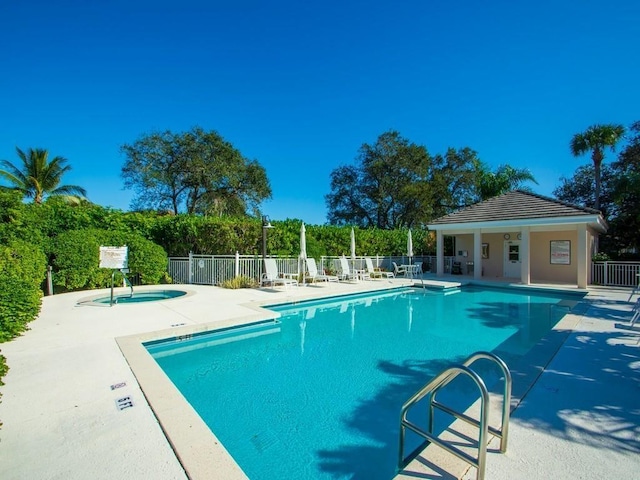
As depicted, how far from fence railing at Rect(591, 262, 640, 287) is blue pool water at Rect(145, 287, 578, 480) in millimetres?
7981

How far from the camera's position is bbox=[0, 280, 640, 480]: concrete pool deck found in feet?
8.34

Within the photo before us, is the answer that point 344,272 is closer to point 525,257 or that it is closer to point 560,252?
point 525,257

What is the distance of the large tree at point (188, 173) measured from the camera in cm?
2395

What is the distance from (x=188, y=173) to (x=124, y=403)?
2328 centimetres

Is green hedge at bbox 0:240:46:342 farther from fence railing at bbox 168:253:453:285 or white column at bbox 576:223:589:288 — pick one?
white column at bbox 576:223:589:288

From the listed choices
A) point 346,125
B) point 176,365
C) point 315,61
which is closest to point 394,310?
point 176,365

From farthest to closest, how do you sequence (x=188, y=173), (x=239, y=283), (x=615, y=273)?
(x=188, y=173), (x=615, y=273), (x=239, y=283)

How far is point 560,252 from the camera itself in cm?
1677

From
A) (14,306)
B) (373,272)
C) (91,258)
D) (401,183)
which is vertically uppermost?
(401,183)

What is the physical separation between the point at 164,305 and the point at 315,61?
47.0ft

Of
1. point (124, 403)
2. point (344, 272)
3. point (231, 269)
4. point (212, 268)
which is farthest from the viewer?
point (344, 272)

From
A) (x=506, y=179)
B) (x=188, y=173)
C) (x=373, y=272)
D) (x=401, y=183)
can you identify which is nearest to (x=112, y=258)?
(x=373, y=272)

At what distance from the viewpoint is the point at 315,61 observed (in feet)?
54.0

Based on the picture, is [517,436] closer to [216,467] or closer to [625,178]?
[216,467]
